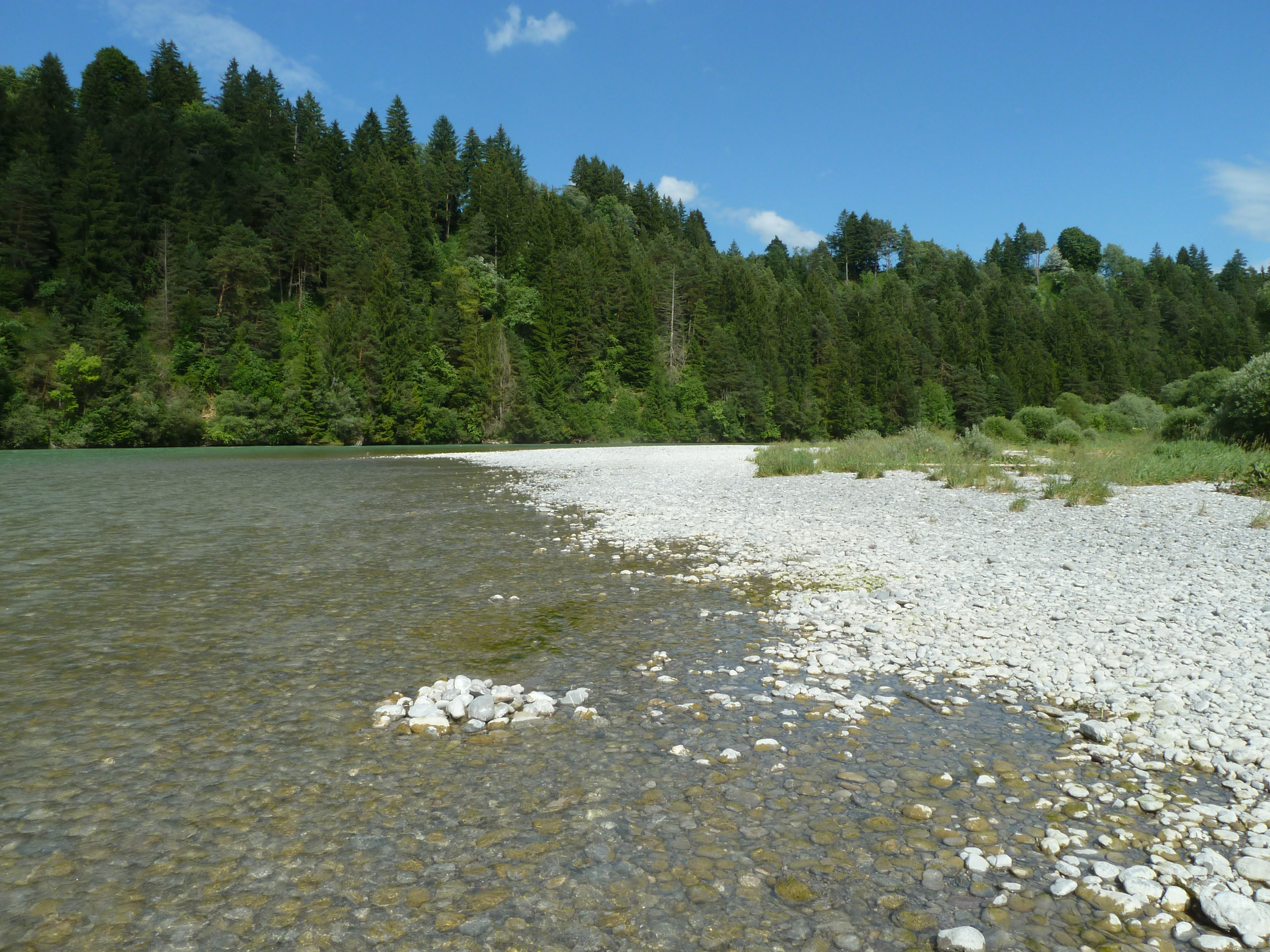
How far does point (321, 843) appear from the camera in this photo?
358 centimetres

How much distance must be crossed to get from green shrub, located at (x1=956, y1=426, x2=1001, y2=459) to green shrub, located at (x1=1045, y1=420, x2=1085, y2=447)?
11.4m

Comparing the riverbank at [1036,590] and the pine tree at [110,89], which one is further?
the pine tree at [110,89]

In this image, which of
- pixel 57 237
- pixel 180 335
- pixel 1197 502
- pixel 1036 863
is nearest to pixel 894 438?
pixel 1197 502

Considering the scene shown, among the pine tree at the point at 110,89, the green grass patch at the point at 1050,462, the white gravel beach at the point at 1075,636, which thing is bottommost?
the white gravel beach at the point at 1075,636

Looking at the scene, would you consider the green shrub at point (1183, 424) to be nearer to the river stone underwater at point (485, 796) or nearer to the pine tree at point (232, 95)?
the river stone underwater at point (485, 796)

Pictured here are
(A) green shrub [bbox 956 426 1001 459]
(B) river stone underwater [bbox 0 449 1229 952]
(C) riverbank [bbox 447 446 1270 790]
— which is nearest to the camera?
(B) river stone underwater [bbox 0 449 1229 952]

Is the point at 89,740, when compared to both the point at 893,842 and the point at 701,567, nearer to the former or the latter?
the point at 893,842

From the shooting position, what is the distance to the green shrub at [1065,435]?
37.2 metres

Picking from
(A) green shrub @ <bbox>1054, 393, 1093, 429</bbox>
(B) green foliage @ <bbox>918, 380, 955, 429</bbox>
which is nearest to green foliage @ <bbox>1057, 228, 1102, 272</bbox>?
(B) green foliage @ <bbox>918, 380, 955, 429</bbox>

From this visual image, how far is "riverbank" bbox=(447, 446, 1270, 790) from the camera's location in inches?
202

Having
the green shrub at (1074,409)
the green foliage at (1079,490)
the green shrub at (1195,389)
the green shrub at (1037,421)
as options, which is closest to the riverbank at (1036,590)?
the green foliage at (1079,490)

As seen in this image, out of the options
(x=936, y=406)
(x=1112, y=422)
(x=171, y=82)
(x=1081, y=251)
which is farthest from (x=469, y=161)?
(x=1081, y=251)

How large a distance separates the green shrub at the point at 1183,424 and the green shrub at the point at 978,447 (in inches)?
302

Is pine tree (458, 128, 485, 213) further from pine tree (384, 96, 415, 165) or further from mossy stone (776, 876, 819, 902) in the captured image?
mossy stone (776, 876, 819, 902)
